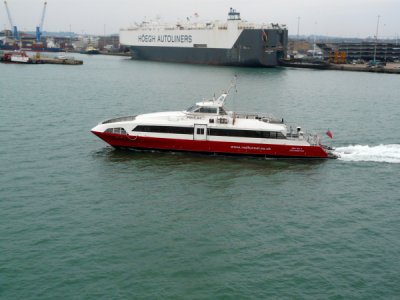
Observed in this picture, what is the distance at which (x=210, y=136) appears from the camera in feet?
96.4

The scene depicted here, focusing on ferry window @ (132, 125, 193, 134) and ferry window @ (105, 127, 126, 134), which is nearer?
ferry window @ (132, 125, 193, 134)

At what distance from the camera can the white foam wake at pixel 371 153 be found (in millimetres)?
30078

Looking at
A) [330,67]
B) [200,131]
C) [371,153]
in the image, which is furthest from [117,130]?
[330,67]

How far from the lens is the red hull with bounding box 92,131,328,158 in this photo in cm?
2927

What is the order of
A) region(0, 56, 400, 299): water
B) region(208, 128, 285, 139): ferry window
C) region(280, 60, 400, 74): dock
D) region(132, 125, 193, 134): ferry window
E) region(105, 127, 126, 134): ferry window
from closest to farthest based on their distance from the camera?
region(0, 56, 400, 299): water, region(208, 128, 285, 139): ferry window, region(132, 125, 193, 134): ferry window, region(105, 127, 126, 134): ferry window, region(280, 60, 400, 74): dock

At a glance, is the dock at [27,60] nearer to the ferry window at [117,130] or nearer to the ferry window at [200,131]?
the ferry window at [117,130]

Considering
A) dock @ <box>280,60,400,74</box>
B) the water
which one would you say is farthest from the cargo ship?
the water

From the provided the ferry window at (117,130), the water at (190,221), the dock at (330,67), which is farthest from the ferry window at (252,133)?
the dock at (330,67)

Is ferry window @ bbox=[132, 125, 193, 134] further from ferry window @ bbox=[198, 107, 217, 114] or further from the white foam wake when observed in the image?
the white foam wake

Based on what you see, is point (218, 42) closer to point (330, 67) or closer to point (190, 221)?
point (330, 67)

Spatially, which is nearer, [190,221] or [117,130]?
[190,221]

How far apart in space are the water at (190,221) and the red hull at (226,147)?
67 cm

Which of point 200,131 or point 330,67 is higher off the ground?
point 330,67

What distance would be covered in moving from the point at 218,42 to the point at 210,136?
95.5 metres
